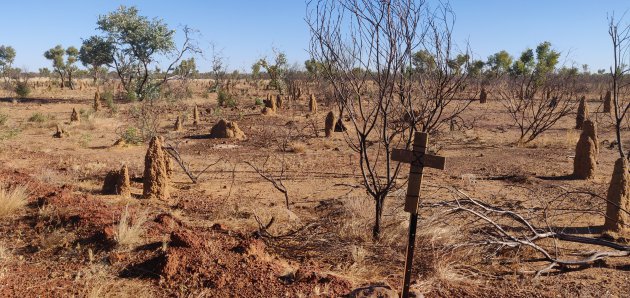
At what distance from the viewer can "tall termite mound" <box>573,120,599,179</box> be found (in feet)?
31.9

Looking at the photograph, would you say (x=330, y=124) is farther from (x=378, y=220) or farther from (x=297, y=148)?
(x=378, y=220)

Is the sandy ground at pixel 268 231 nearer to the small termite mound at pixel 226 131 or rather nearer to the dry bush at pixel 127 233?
the dry bush at pixel 127 233

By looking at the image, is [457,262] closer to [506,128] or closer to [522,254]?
[522,254]

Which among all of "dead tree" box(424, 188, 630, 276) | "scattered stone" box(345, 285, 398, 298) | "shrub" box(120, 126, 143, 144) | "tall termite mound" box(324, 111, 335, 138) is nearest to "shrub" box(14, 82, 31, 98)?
"shrub" box(120, 126, 143, 144)

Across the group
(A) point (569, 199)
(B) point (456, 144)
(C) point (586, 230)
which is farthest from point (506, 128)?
(C) point (586, 230)

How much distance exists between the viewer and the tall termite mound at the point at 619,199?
20.9 feet

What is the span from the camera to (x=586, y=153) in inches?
383

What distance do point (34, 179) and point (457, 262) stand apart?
24.7 ft

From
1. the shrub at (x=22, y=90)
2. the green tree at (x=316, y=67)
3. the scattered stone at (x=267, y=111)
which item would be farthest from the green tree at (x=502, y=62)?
the shrub at (x=22, y=90)

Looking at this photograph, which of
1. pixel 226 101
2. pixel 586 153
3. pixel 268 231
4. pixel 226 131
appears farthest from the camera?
pixel 226 101

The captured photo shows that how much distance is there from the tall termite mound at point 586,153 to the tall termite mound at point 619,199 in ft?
11.7

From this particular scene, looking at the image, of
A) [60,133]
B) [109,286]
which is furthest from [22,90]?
[109,286]

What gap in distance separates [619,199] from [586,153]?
12.1 ft

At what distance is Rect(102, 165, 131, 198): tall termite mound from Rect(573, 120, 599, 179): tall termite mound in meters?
8.98
